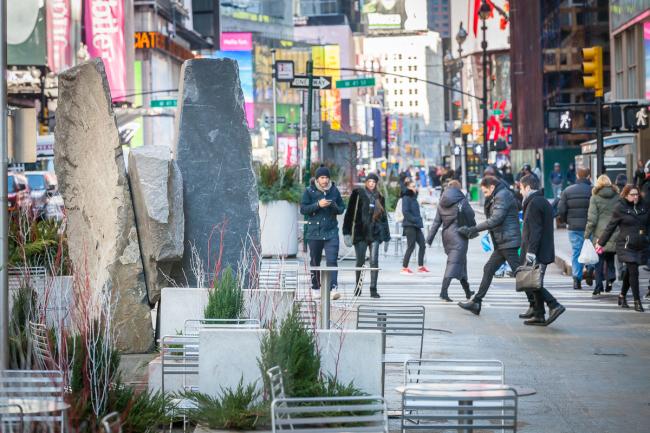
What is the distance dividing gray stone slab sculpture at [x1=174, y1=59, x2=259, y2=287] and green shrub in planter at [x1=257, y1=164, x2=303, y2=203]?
51.1 ft

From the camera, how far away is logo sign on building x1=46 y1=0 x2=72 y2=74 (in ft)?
240

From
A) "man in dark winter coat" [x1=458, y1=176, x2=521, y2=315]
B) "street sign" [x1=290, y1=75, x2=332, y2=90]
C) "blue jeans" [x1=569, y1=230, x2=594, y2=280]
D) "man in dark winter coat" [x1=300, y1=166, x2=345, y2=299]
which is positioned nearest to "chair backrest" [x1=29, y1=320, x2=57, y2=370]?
"man in dark winter coat" [x1=458, y1=176, x2=521, y2=315]

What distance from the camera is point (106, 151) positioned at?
13.6 metres

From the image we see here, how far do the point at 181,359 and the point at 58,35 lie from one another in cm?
6644

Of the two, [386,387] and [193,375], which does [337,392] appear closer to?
[193,375]

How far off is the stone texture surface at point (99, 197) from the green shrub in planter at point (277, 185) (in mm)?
16771

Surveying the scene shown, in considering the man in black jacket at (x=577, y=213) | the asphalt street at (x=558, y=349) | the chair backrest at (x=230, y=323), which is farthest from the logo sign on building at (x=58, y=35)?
the chair backrest at (x=230, y=323)

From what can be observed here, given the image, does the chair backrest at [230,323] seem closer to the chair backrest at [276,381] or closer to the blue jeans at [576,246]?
the chair backrest at [276,381]

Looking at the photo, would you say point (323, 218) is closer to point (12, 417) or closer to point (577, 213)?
point (577, 213)

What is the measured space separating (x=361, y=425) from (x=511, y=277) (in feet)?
61.4

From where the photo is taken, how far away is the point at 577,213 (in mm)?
23688

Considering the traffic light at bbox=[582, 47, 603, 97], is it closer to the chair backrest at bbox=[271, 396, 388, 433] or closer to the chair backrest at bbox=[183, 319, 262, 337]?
the chair backrest at bbox=[183, 319, 262, 337]

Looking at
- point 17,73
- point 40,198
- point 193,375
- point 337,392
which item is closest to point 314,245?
point 193,375

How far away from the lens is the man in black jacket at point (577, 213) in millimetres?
23438
